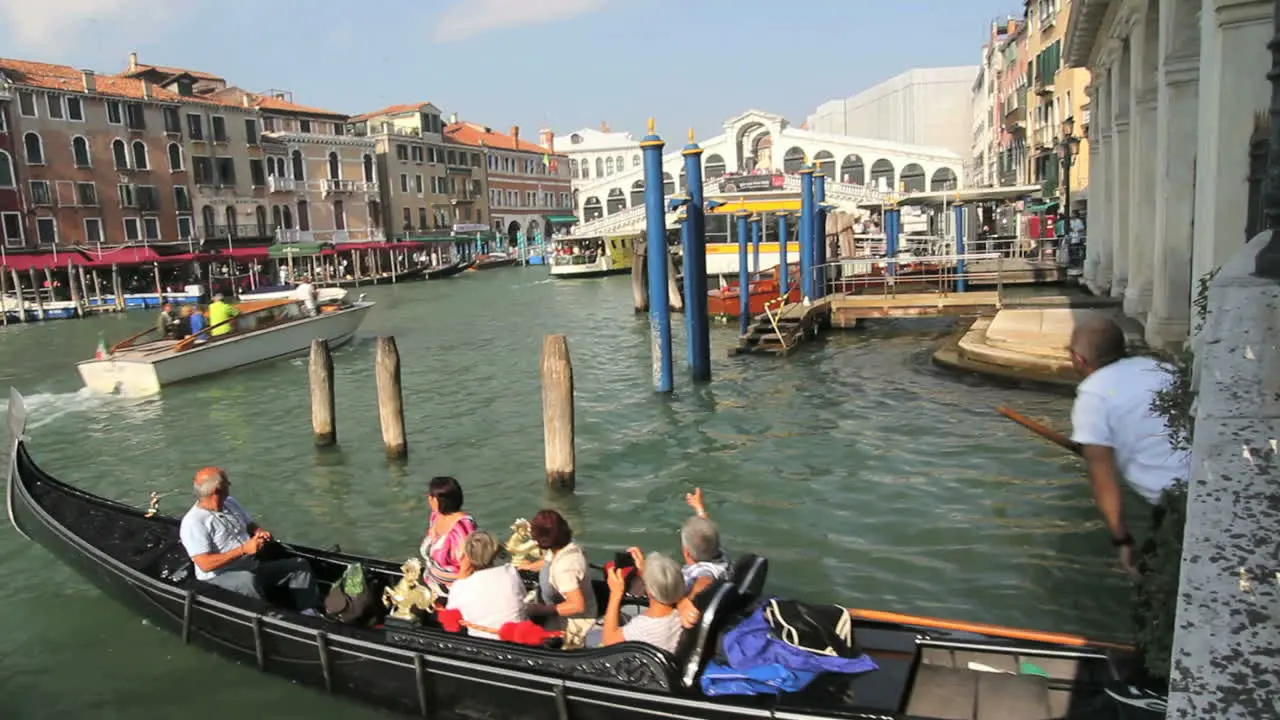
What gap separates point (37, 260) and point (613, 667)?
33.2 meters

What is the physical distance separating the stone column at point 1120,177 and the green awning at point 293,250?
32.8m

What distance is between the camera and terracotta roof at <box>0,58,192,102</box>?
32.4 meters

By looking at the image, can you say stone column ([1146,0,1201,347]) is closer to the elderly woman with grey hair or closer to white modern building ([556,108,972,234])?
the elderly woman with grey hair

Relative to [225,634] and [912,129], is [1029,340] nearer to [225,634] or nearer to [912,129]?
[225,634]

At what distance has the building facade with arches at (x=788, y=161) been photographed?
50.6 m

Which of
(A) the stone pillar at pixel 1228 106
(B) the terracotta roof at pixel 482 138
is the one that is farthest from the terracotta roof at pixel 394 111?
(A) the stone pillar at pixel 1228 106

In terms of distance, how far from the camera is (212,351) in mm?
14602

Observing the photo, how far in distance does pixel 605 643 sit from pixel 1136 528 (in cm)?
387

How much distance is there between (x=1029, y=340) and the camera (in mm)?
11125

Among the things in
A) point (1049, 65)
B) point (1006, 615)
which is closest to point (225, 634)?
point (1006, 615)

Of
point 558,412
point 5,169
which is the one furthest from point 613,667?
point 5,169

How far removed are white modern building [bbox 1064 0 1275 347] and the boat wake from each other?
12708 millimetres

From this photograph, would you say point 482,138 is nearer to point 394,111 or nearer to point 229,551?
point 394,111

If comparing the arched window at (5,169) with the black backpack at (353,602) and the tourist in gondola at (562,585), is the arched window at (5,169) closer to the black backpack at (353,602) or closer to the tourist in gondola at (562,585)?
the black backpack at (353,602)
